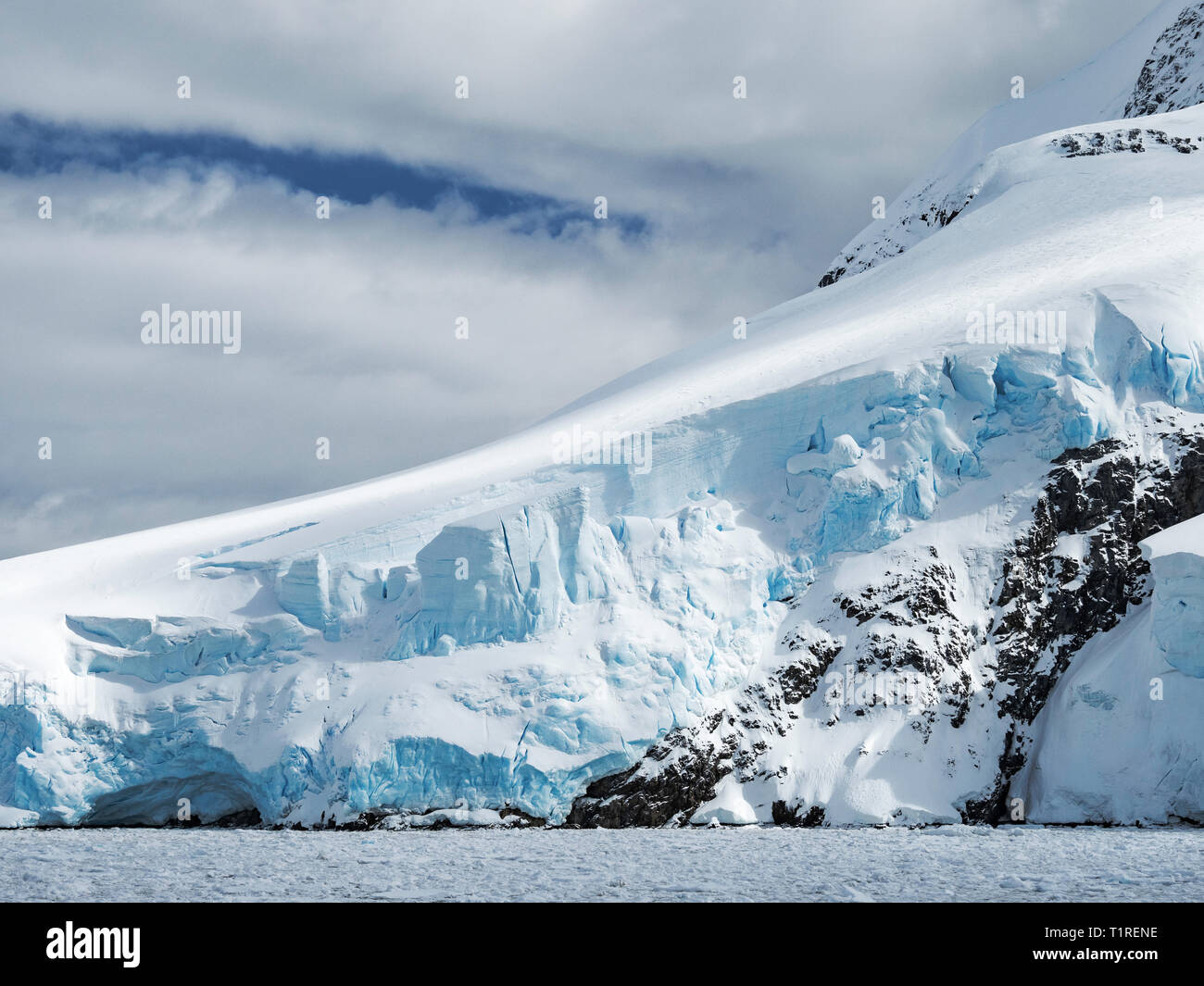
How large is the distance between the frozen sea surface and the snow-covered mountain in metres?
1.25

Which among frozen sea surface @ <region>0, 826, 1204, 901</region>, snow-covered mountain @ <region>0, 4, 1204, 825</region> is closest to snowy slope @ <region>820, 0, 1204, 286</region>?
snow-covered mountain @ <region>0, 4, 1204, 825</region>

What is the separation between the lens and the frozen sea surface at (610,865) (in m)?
14.4

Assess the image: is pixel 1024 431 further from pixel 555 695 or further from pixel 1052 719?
pixel 555 695

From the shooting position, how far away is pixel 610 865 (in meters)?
16.7

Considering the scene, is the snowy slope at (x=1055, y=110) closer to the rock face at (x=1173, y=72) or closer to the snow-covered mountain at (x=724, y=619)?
the rock face at (x=1173, y=72)

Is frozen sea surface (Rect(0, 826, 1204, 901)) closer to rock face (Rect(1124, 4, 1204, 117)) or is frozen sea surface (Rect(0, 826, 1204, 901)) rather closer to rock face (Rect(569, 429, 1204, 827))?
rock face (Rect(569, 429, 1204, 827))

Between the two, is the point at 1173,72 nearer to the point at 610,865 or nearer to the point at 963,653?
the point at 963,653

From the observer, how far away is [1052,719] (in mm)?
22984

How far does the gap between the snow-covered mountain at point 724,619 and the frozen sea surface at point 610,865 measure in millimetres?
1248

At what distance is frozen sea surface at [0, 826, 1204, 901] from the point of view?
1438cm

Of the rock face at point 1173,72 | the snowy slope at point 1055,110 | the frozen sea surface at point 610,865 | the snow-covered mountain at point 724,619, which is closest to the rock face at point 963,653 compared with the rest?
the snow-covered mountain at point 724,619

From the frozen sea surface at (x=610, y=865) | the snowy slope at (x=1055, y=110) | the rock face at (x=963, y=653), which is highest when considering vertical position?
the snowy slope at (x=1055, y=110)
